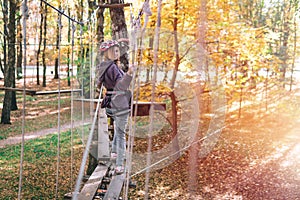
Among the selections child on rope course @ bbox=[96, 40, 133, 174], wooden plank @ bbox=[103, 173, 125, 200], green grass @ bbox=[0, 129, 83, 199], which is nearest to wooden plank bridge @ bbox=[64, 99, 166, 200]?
wooden plank @ bbox=[103, 173, 125, 200]

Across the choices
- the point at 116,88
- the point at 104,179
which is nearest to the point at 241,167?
the point at 104,179

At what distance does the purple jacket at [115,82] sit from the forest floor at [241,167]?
2.33 meters

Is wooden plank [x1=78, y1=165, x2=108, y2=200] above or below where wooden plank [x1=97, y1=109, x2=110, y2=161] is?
below

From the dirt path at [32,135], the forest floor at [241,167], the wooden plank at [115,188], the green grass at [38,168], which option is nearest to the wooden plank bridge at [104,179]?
the wooden plank at [115,188]

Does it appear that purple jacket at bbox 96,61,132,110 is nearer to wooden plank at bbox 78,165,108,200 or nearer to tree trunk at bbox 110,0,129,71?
wooden plank at bbox 78,165,108,200

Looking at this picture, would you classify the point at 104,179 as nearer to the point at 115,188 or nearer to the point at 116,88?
the point at 115,188

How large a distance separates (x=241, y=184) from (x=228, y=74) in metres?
1.86

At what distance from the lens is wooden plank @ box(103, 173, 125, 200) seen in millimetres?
2061

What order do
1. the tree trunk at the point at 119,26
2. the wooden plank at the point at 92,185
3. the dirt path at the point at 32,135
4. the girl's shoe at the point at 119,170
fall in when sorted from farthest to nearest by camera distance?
the dirt path at the point at 32,135 → the tree trunk at the point at 119,26 → the girl's shoe at the point at 119,170 → the wooden plank at the point at 92,185

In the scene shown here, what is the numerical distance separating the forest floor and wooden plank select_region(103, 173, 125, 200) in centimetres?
203

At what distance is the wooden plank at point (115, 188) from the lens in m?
2.06

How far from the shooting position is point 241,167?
5.52 metres

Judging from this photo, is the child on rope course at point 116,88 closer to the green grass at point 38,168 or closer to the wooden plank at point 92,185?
the wooden plank at point 92,185

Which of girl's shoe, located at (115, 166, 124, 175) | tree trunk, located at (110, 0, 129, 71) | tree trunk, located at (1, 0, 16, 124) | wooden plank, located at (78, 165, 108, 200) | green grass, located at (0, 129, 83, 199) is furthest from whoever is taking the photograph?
tree trunk, located at (1, 0, 16, 124)
